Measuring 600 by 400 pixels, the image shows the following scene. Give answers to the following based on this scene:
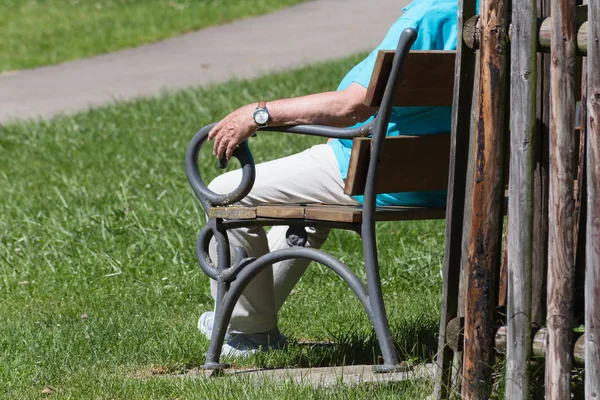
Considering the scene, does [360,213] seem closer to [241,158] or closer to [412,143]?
[412,143]

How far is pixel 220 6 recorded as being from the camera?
15516 millimetres

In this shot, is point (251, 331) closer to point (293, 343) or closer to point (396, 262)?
point (293, 343)

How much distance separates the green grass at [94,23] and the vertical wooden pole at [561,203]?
428 inches

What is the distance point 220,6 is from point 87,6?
248 cm

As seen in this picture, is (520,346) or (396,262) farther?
(396,262)

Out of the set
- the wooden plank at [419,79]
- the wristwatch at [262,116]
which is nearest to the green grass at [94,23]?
the wristwatch at [262,116]

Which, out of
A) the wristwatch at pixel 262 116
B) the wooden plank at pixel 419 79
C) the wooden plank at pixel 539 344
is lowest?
the wooden plank at pixel 539 344

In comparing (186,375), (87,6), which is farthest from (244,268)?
(87,6)

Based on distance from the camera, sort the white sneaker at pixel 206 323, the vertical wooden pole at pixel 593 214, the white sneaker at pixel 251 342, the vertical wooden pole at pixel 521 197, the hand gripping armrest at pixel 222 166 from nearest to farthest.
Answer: the vertical wooden pole at pixel 593 214 < the vertical wooden pole at pixel 521 197 < the hand gripping armrest at pixel 222 166 < the white sneaker at pixel 251 342 < the white sneaker at pixel 206 323

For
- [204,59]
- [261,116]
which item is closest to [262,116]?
[261,116]

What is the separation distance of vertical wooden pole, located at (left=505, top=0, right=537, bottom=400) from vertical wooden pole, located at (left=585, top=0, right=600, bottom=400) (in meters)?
0.17

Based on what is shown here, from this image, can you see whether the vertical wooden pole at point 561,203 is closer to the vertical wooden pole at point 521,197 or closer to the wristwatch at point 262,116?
the vertical wooden pole at point 521,197

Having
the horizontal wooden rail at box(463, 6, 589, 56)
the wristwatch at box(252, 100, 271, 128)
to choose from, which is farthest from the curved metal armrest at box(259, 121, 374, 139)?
the horizontal wooden rail at box(463, 6, 589, 56)

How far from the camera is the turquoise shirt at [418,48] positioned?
3.37 m
